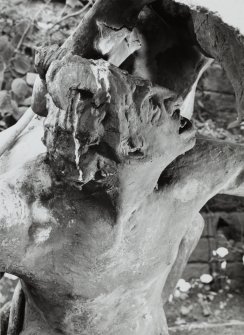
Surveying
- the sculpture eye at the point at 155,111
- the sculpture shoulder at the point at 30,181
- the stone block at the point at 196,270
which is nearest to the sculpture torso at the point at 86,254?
the sculpture shoulder at the point at 30,181

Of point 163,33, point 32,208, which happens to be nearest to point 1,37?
point 163,33

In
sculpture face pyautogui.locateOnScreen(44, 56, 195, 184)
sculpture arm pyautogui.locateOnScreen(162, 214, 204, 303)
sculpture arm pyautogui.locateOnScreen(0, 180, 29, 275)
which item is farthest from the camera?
sculpture arm pyautogui.locateOnScreen(162, 214, 204, 303)

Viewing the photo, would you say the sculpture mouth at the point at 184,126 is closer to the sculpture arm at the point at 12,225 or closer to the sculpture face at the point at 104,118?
the sculpture face at the point at 104,118

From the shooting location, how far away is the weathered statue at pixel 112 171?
59cm

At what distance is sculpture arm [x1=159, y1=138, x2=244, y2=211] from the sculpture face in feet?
0.25

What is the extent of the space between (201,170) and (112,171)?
0.18 metres

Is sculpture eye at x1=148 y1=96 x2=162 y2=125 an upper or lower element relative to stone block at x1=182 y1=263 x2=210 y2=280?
upper

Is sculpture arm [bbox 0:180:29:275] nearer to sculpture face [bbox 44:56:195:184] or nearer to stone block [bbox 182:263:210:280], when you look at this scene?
sculpture face [bbox 44:56:195:184]

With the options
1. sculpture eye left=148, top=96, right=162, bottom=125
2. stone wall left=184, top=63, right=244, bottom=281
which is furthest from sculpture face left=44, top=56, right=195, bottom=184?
stone wall left=184, top=63, right=244, bottom=281

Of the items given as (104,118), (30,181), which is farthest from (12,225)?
(104,118)

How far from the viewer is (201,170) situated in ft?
2.50

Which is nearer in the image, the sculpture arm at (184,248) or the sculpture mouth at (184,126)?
the sculpture mouth at (184,126)

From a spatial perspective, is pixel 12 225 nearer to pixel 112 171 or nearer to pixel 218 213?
pixel 112 171

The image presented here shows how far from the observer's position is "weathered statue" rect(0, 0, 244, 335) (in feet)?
1.93
